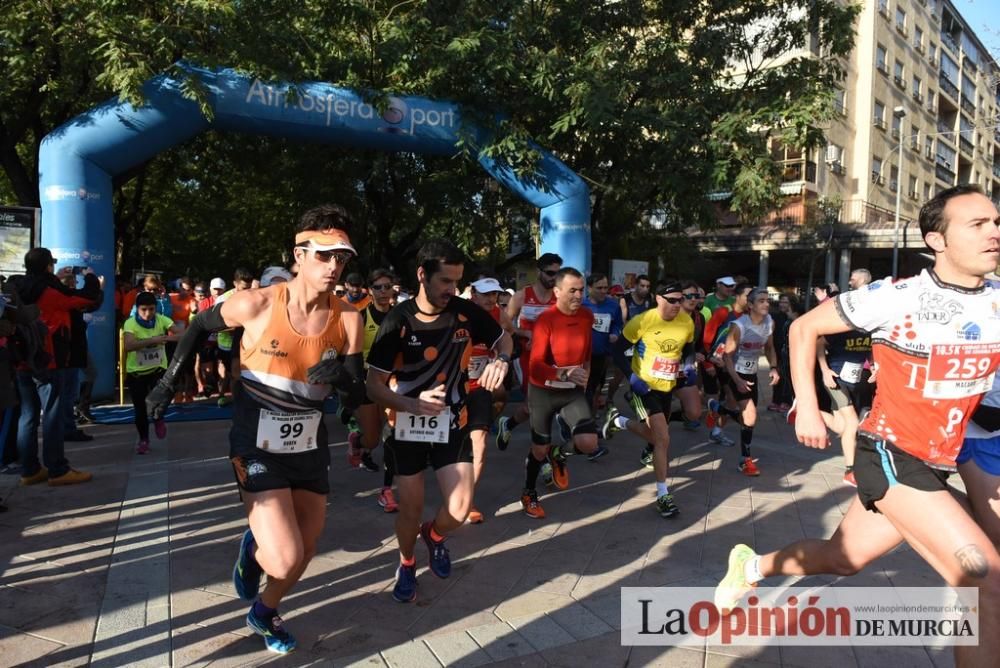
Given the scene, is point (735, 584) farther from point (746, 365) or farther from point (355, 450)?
point (746, 365)

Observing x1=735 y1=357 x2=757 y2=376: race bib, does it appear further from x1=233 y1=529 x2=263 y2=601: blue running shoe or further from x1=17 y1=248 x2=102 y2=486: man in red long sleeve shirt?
x1=17 y1=248 x2=102 y2=486: man in red long sleeve shirt

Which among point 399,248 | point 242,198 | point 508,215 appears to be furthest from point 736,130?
point 242,198

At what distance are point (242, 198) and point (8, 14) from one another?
11.8 m

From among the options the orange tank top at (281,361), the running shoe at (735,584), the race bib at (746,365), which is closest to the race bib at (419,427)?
the orange tank top at (281,361)

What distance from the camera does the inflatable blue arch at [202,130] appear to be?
9.02 meters

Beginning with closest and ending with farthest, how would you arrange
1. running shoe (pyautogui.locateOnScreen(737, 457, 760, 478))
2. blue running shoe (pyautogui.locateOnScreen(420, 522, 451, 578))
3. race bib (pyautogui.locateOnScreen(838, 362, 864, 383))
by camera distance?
blue running shoe (pyautogui.locateOnScreen(420, 522, 451, 578))
race bib (pyautogui.locateOnScreen(838, 362, 864, 383))
running shoe (pyautogui.locateOnScreen(737, 457, 760, 478))

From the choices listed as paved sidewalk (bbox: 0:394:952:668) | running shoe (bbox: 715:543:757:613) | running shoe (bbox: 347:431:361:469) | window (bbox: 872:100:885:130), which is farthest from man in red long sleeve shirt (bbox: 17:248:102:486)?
window (bbox: 872:100:885:130)

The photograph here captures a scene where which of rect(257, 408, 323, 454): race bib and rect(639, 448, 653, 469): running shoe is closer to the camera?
rect(257, 408, 323, 454): race bib

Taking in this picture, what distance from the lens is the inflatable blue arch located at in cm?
902

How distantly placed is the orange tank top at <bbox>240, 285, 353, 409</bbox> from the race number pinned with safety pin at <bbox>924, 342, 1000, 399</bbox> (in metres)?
2.42

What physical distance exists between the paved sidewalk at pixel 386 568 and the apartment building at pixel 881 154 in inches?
890

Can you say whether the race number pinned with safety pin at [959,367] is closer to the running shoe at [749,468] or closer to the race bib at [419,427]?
the race bib at [419,427]

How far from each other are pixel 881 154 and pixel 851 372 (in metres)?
37.7

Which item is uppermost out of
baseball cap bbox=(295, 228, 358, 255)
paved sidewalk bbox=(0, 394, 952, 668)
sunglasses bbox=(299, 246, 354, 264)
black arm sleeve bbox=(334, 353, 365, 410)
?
baseball cap bbox=(295, 228, 358, 255)
